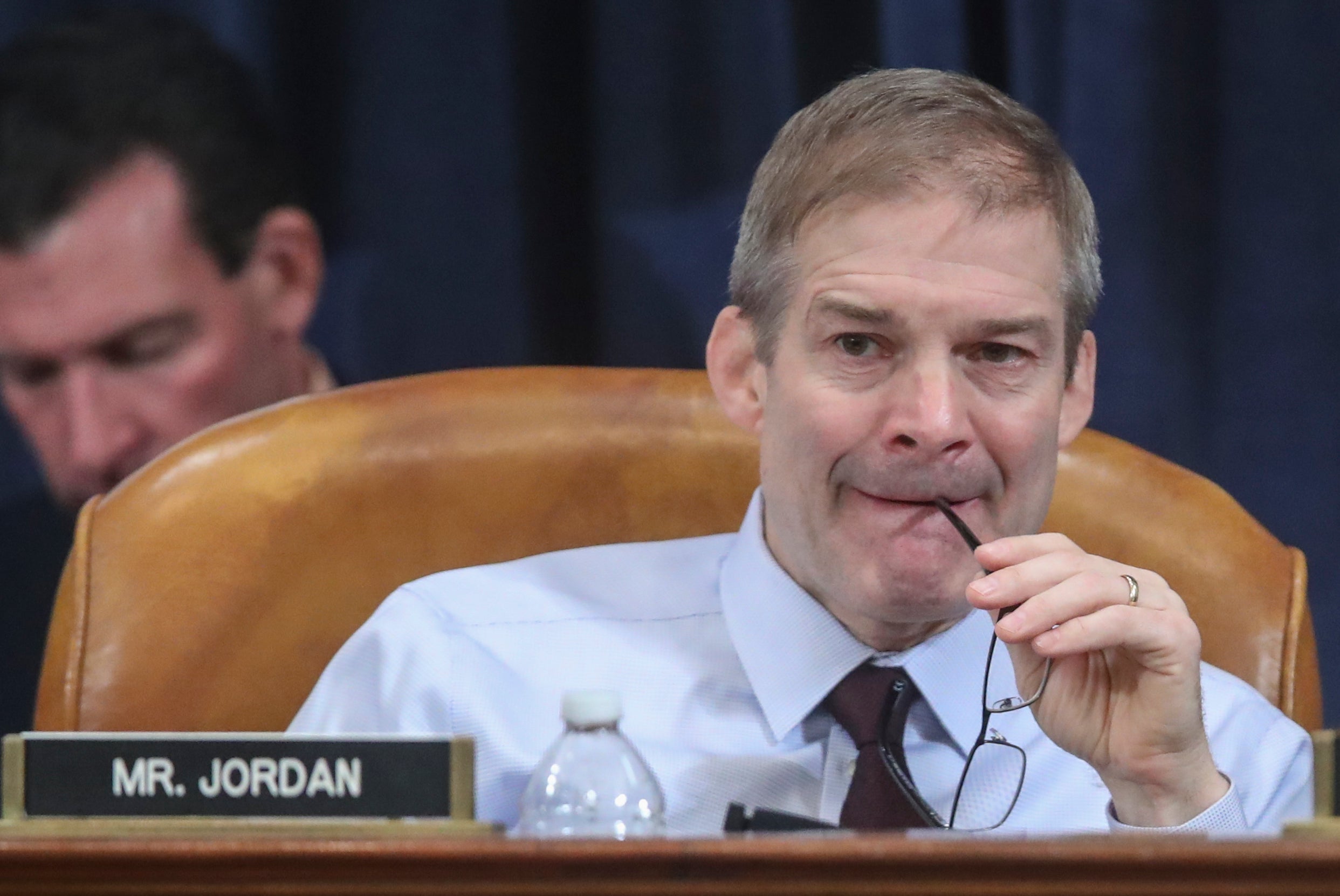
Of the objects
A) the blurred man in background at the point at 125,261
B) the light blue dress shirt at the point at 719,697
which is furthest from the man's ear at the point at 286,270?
the light blue dress shirt at the point at 719,697

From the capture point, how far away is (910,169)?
Result: 1.23 metres

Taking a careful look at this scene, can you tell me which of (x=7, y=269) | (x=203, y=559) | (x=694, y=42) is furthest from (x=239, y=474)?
(x=694, y=42)

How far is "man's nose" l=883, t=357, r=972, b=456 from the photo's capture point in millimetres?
1188

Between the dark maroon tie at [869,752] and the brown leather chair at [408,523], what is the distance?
243mm

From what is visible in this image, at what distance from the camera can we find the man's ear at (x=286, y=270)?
5.51ft

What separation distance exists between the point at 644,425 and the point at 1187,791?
582 millimetres

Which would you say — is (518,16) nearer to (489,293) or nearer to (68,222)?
(489,293)

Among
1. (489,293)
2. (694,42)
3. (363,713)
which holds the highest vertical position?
(694,42)

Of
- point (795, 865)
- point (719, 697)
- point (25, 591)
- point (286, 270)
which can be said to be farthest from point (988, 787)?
point (25, 591)

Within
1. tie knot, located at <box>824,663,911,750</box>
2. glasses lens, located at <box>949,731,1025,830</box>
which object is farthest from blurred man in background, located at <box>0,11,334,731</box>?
glasses lens, located at <box>949,731,1025,830</box>

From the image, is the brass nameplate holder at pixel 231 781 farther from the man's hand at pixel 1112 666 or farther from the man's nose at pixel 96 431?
the man's nose at pixel 96 431

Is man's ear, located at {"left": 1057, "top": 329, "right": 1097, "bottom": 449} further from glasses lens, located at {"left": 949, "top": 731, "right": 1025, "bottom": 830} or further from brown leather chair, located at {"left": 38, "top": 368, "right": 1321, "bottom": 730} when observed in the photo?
glasses lens, located at {"left": 949, "top": 731, "right": 1025, "bottom": 830}

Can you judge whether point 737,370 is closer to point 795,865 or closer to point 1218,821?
point 1218,821

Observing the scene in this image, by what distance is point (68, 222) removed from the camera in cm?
161
